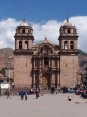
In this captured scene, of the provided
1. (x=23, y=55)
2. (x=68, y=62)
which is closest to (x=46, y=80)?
(x=68, y=62)

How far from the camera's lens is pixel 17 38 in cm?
7688

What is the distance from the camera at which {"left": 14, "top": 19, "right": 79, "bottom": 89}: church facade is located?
75.9 m

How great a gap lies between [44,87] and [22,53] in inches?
291

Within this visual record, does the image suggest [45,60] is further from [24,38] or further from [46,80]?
[24,38]

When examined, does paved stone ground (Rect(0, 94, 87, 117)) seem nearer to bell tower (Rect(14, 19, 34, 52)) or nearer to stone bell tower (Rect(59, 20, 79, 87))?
stone bell tower (Rect(59, 20, 79, 87))

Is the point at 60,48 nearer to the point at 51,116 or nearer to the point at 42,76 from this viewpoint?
the point at 42,76

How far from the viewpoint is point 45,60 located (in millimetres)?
77000

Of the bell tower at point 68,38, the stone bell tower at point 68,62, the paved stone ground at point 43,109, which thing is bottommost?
the paved stone ground at point 43,109

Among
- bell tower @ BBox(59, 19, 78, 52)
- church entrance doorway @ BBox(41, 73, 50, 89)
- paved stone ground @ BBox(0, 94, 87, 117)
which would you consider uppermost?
bell tower @ BBox(59, 19, 78, 52)

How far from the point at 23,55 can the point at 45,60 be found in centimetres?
417

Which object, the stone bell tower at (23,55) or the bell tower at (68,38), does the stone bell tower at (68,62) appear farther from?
the stone bell tower at (23,55)

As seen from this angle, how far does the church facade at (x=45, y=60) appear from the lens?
249 feet

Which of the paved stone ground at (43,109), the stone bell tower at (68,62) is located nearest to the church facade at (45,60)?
the stone bell tower at (68,62)

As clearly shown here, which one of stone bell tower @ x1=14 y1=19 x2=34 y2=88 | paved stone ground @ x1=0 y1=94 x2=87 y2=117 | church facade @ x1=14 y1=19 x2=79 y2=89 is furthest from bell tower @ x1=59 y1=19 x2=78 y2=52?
paved stone ground @ x1=0 y1=94 x2=87 y2=117
